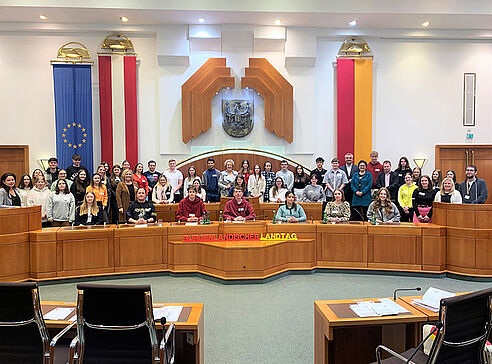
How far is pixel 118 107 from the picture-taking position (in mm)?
11359

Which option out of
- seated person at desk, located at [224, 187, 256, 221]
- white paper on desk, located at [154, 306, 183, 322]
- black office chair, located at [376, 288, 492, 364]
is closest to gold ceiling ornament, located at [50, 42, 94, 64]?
seated person at desk, located at [224, 187, 256, 221]

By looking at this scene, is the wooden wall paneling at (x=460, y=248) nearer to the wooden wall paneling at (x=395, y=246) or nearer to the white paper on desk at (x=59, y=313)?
the wooden wall paneling at (x=395, y=246)

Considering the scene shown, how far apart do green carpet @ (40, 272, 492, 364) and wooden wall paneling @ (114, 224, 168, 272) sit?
0.21m

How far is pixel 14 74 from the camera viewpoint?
1120 centimetres

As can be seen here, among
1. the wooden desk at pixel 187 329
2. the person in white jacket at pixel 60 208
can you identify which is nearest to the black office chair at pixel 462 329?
the wooden desk at pixel 187 329

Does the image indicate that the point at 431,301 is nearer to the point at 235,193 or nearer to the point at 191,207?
the point at 235,193

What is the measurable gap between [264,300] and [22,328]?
11.7 feet

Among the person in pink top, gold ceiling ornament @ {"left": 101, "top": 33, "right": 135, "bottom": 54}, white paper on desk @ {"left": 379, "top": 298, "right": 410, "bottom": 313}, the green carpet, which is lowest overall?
the green carpet

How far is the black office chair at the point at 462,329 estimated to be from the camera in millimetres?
2309

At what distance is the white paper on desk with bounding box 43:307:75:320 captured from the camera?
3.18m

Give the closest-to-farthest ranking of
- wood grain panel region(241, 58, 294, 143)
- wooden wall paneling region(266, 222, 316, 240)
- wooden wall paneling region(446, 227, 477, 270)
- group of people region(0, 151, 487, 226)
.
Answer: wooden wall paneling region(446, 227, 477, 270), wooden wall paneling region(266, 222, 316, 240), group of people region(0, 151, 487, 226), wood grain panel region(241, 58, 294, 143)

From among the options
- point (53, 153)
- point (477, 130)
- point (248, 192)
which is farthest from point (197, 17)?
point (477, 130)

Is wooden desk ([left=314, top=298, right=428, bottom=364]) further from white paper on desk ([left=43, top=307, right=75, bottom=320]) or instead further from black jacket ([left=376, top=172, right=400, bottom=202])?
black jacket ([left=376, top=172, right=400, bottom=202])

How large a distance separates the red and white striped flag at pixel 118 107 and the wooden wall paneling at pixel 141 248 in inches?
→ 193
